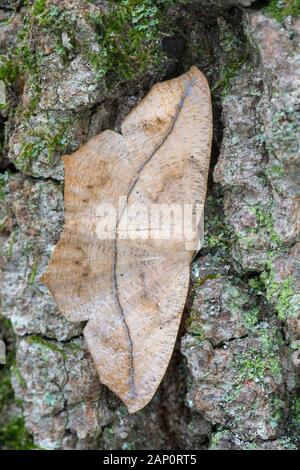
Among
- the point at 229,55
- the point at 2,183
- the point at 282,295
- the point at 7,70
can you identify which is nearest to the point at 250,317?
the point at 282,295

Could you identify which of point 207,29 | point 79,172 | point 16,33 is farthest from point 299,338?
point 16,33

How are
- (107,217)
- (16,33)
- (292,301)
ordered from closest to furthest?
(292,301)
(107,217)
(16,33)

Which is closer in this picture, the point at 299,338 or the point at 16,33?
the point at 299,338

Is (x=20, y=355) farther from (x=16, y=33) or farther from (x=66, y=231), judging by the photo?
(x=16, y=33)

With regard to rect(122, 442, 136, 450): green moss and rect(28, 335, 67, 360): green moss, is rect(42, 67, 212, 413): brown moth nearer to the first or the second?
rect(28, 335, 67, 360): green moss

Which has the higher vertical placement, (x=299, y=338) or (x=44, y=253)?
(x=44, y=253)

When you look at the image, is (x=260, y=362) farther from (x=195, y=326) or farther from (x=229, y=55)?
(x=229, y=55)
